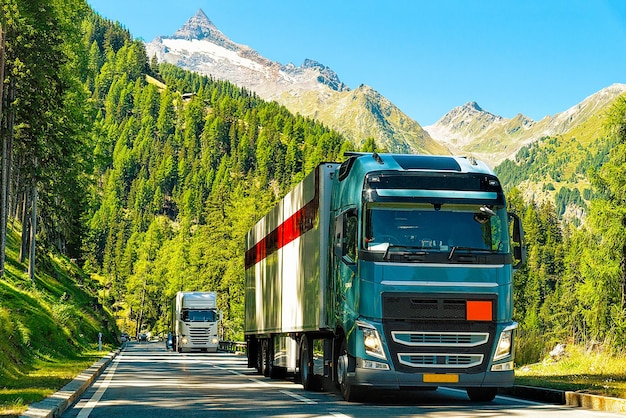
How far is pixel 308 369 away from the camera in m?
19.8

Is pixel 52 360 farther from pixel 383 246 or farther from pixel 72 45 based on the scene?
pixel 72 45

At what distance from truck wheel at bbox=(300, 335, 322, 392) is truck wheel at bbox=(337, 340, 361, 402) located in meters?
2.20

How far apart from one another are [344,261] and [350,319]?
3.05 feet

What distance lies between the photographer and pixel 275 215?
24.8m

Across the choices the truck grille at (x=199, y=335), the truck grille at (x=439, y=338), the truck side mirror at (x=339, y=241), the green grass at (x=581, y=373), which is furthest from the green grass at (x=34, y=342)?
the green grass at (x=581, y=373)

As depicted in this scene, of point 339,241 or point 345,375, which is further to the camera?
point 345,375

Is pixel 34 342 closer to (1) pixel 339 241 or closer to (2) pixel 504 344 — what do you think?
(1) pixel 339 241

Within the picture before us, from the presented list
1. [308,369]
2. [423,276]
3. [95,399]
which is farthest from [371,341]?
[95,399]

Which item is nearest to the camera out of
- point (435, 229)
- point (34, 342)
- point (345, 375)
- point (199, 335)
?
point (435, 229)

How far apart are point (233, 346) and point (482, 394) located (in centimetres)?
5402

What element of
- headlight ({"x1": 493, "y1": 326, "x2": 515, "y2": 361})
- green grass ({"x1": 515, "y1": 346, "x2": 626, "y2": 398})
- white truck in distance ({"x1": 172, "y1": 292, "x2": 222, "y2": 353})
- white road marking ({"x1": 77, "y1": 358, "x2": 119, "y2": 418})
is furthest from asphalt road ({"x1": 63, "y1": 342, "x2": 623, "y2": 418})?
white truck in distance ({"x1": 172, "y1": 292, "x2": 222, "y2": 353})

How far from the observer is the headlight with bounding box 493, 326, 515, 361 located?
630 inches

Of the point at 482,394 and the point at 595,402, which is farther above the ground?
the point at 482,394

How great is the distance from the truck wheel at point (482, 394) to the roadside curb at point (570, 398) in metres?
1.10
